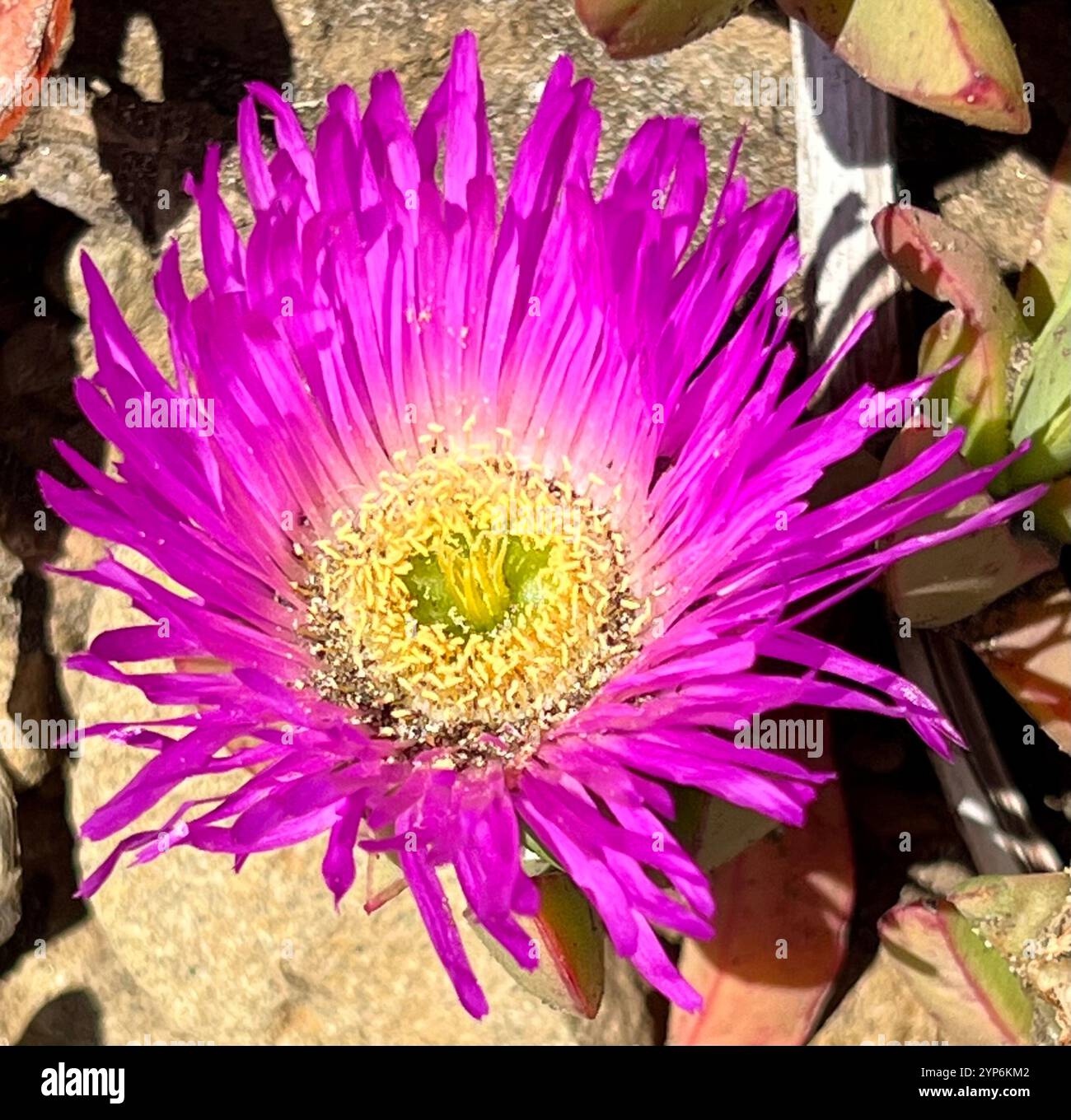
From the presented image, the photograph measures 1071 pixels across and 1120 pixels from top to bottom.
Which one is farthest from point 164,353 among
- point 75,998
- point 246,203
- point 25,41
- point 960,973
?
point 960,973

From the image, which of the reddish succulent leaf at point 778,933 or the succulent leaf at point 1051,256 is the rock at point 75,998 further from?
the succulent leaf at point 1051,256

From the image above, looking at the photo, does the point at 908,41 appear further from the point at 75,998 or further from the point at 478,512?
the point at 75,998

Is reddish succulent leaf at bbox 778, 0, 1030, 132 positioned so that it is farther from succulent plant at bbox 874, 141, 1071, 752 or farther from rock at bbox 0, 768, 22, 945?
rock at bbox 0, 768, 22, 945

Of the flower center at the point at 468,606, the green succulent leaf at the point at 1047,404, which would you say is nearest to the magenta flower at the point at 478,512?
the flower center at the point at 468,606

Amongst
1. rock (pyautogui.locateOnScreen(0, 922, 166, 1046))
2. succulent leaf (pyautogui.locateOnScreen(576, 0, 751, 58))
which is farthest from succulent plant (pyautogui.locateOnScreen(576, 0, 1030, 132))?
rock (pyautogui.locateOnScreen(0, 922, 166, 1046))

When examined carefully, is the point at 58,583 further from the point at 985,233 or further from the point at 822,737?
the point at 985,233

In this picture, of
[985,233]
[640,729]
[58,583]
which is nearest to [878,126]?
[985,233]
